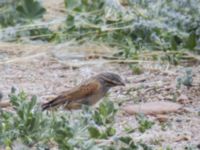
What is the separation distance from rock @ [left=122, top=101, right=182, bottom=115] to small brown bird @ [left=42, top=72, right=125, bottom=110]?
204 mm

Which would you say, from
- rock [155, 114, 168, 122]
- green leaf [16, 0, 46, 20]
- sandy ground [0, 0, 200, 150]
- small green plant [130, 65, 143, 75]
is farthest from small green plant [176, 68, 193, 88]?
green leaf [16, 0, 46, 20]

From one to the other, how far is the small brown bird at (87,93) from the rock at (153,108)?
0.67 ft

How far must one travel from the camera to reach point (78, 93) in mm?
7383

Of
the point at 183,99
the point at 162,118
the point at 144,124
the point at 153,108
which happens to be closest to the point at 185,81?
the point at 183,99

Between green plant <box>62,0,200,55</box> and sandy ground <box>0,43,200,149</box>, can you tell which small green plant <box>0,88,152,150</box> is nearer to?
sandy ground <box>0,43,200,149</box>

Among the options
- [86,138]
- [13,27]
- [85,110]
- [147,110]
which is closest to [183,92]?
[147,110]

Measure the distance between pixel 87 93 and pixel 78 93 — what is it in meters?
0.06

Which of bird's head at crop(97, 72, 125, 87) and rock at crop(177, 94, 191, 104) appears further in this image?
rock at crop(177, 94, 191, 104)

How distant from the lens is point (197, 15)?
878 cm

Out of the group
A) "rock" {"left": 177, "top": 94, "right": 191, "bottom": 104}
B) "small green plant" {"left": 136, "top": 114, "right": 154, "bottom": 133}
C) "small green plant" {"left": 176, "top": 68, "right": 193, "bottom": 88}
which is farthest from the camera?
"small green plant" {"left": 176, "top": 68, "right": 193, "bottom": 88}

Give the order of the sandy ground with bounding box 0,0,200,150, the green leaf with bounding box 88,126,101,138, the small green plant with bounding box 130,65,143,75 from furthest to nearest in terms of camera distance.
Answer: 1. the small green plant with bounding box 130,65,143,75
2. the sandy ground with bounding box 0,0,200,150
3. the green leaf with bounding box 88,126,101,138

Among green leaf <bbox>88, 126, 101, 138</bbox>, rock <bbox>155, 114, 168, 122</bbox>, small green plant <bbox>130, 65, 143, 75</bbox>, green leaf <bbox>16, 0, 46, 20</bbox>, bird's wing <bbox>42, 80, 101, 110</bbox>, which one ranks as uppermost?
green leaf <bbox>16, 0, 46, 20</bbox>

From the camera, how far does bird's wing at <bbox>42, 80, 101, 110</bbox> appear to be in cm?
728

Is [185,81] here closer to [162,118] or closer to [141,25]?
[162,118]
